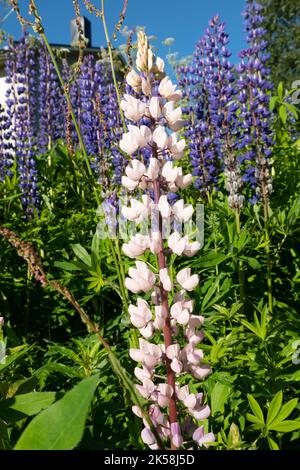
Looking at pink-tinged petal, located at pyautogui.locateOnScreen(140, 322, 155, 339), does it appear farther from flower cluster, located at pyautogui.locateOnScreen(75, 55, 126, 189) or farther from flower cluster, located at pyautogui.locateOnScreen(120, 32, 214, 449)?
flower cluster, located at pyautogui.locateOnScreen(75, 55, 126, 189)

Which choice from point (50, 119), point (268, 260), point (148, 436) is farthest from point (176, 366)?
point (50, 119)

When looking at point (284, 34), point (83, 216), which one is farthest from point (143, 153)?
point (284, 34)

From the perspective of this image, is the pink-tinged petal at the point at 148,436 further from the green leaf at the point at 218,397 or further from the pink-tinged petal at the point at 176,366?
the green leaf at the point at 218,397

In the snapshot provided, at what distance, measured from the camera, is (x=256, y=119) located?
271cm

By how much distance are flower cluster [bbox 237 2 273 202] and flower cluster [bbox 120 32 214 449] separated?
1.46 metres

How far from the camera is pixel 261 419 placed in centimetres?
122

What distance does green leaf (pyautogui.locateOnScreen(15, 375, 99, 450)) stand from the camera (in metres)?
0.63

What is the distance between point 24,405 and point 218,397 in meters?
0.57

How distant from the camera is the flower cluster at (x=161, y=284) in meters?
0.94

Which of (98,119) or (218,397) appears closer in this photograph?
(218,397)

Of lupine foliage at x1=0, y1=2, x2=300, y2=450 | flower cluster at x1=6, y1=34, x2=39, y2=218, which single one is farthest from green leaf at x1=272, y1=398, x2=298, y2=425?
flower cluster at x1=6, y1=34, x2=39, y2=218

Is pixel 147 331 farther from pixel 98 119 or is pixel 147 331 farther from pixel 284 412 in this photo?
pixel 98 119

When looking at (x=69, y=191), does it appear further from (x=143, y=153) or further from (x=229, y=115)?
(x=229, y=115)
